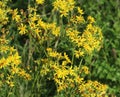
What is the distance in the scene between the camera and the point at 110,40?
5.00 m

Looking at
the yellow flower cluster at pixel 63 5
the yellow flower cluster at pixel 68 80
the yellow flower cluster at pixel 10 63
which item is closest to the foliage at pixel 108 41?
the yellow flower cluster at pixel 68 80

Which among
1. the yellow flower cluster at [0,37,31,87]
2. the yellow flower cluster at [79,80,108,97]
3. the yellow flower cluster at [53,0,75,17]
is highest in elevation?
the yellow flower cluster at [53,0,75,17]

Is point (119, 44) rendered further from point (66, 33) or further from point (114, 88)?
point (66, 33)

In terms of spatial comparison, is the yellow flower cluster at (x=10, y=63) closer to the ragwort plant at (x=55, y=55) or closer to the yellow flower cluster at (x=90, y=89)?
the ragwort plant at (x=55, y=55)

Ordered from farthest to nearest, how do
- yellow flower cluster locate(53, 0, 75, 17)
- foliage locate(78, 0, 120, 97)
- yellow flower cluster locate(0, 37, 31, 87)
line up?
foliage locate(78, 0, 120, 97), yellow flower cluster locate(53, 0, 75, 17), yellow flower cluster locate(0, 37, 31, 87)

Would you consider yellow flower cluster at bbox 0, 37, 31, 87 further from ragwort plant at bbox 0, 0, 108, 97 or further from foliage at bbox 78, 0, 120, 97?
foliage at bbox 78, 0, 120, 97

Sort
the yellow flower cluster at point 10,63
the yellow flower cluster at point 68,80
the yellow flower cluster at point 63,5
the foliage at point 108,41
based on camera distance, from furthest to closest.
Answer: the foliage at point 108,41
the yellow flower cluster at point 63,5
the yellow flower cluster at point 68,80
the yellow flower cluster at point 10,63

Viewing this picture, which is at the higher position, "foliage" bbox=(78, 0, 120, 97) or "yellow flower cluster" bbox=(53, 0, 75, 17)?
"yellow flower cluster" bbox=(53, 0, 75, 17)

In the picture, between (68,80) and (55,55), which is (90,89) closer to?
(68,80)

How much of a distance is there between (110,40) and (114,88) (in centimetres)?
57

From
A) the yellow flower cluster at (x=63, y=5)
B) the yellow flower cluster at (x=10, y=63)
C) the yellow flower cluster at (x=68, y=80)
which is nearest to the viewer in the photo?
the yellow flower cluster at (x=10, y=63)

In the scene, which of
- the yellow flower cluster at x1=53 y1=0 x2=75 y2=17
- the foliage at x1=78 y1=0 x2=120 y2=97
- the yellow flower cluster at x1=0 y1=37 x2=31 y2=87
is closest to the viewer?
the yellow flower cluster at x1=0 y1=37 x2=31 y2=87

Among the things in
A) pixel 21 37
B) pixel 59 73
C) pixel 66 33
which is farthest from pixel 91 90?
pixel 21 37

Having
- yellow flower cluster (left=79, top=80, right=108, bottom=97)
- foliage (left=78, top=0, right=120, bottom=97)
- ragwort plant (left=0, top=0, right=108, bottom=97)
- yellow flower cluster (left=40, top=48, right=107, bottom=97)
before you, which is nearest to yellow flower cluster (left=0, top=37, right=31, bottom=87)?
ragwort plant (left=0, top=0, right=108, bottom=97)
